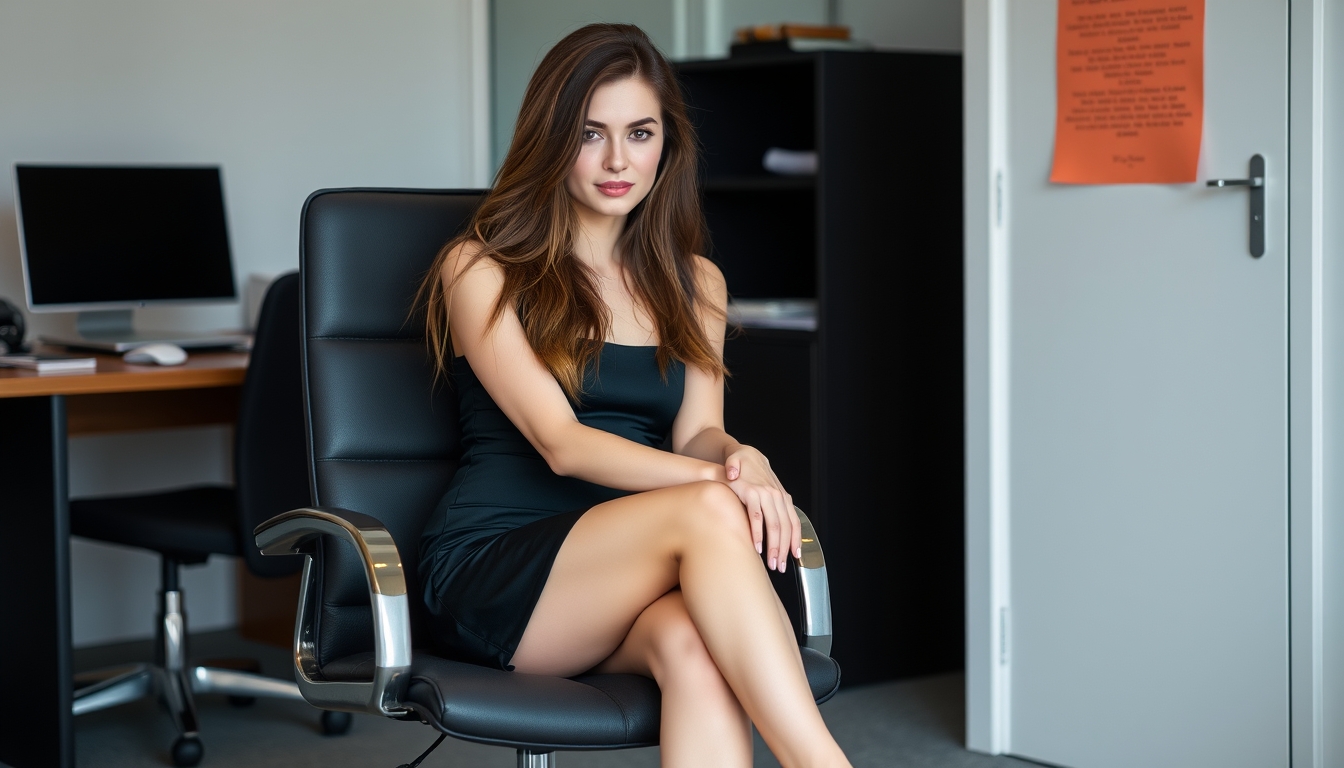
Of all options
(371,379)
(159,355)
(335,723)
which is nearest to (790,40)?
(159,355)

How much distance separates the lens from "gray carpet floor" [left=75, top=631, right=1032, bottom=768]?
9.55 ft

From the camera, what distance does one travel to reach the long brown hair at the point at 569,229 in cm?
197

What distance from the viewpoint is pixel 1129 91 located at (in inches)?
104

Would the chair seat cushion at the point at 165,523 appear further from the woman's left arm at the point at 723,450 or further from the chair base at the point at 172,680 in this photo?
the woman's left arm at the point at 723,450

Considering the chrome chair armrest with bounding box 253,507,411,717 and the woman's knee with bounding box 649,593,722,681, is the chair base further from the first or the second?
the woman's knee with bounding box 649,593,722,681

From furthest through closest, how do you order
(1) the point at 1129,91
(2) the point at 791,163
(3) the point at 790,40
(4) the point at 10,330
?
(2) the point at 791,163 < (3) the point at 790,40 < (4) the point at 10,330 < (1) the point at 1129,91

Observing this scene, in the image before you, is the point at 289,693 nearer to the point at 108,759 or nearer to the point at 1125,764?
the point at 108,759

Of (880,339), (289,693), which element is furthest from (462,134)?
(289,693)

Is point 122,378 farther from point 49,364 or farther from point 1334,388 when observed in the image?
point 1334,388

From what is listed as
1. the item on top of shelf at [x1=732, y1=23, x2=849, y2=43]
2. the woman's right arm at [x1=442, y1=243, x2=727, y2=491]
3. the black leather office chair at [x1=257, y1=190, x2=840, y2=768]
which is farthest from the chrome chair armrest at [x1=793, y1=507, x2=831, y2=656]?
the item on top of shelf at [x1=732, y1=23, x2=849, y2=43]

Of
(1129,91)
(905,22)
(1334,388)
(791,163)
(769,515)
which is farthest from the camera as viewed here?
(905,22)

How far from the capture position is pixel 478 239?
203cm

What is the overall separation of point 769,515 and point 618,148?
1.85 ft

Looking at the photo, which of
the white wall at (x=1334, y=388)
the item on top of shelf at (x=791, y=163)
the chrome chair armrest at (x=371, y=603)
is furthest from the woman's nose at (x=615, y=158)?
the item on top of shelf at (x=791, y=163)
